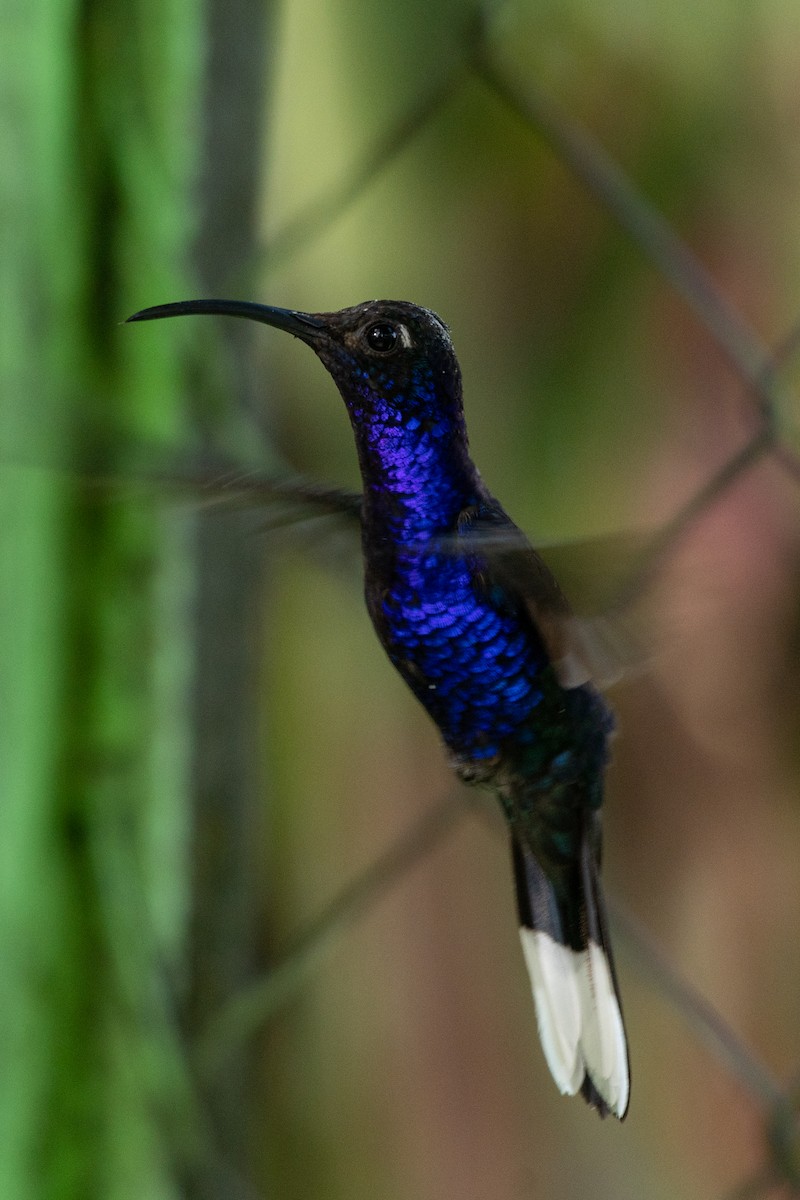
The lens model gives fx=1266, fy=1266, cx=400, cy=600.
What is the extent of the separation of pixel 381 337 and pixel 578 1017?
166mm

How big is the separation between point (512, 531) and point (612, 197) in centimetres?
21

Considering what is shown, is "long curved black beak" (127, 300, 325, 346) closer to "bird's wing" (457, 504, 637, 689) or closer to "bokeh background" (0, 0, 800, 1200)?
"bird's wing" (457, 504, 637, 689)

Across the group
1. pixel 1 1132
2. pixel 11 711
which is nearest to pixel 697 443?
pixel 11 711

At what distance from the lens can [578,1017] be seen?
0.93ft

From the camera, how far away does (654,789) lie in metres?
0.48

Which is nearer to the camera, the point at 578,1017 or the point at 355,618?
the point at 578,1017

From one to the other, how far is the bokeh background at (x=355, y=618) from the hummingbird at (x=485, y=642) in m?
0.11

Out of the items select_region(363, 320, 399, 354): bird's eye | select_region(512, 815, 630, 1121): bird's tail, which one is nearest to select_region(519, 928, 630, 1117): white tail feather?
select_region(512, 815, 630, 1121): bird's tail

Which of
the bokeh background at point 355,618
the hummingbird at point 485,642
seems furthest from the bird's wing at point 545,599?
the bokeh background at point 355,618

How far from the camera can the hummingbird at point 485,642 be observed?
7.6 inches

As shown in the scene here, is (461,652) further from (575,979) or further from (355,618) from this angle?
(355,618)

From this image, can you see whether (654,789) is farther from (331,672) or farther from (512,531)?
(512,531)

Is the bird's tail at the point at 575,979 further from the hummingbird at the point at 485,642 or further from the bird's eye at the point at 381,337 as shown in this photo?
the bird's eye at the point at 381,337

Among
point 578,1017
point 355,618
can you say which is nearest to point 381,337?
point 578,1017
